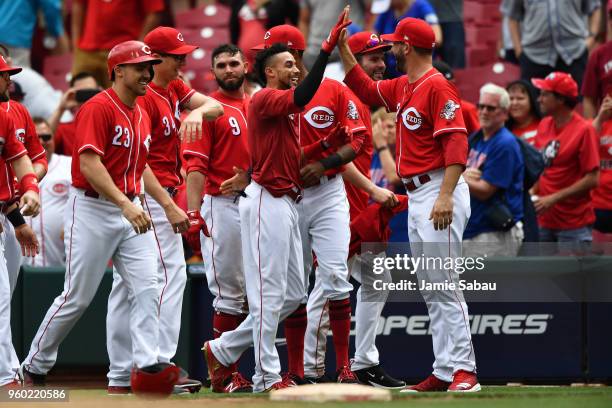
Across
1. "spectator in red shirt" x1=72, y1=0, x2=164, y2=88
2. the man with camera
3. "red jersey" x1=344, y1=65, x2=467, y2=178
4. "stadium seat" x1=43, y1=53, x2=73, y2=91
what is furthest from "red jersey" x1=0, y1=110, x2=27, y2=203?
"stadium seat" x1=43, y1=53, x2=73, y2=91

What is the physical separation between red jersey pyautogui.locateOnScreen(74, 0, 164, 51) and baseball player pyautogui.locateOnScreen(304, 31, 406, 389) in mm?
4573

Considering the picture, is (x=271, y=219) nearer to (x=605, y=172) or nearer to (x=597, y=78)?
(x=605, y=172)

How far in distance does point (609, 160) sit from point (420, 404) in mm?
4748

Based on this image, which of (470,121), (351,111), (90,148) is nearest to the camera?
(90,148)

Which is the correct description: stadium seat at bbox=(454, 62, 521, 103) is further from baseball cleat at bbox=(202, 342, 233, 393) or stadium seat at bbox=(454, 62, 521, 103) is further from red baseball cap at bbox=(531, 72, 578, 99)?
baseball cleat at bbox=(202, 342, 233, 393)

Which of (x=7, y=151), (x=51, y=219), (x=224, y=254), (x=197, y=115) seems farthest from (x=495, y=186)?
(x=7, y=151)

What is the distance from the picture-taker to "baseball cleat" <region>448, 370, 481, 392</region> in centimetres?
720

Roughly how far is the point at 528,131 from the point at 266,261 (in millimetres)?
4209

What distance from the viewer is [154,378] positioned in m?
6.50

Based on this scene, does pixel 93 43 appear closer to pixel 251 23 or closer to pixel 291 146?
pixel 251 23

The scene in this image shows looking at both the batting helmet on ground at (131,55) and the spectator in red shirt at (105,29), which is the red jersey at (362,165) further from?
the spectator in red shirt at (105,29)

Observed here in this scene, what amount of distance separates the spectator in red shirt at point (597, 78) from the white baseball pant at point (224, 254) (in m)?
4.10

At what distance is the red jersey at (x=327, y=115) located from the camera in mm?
7754

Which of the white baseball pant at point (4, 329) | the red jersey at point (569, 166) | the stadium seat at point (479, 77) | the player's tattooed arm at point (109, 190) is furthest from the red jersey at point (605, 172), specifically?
the white baseball pant at point (4, 329)
